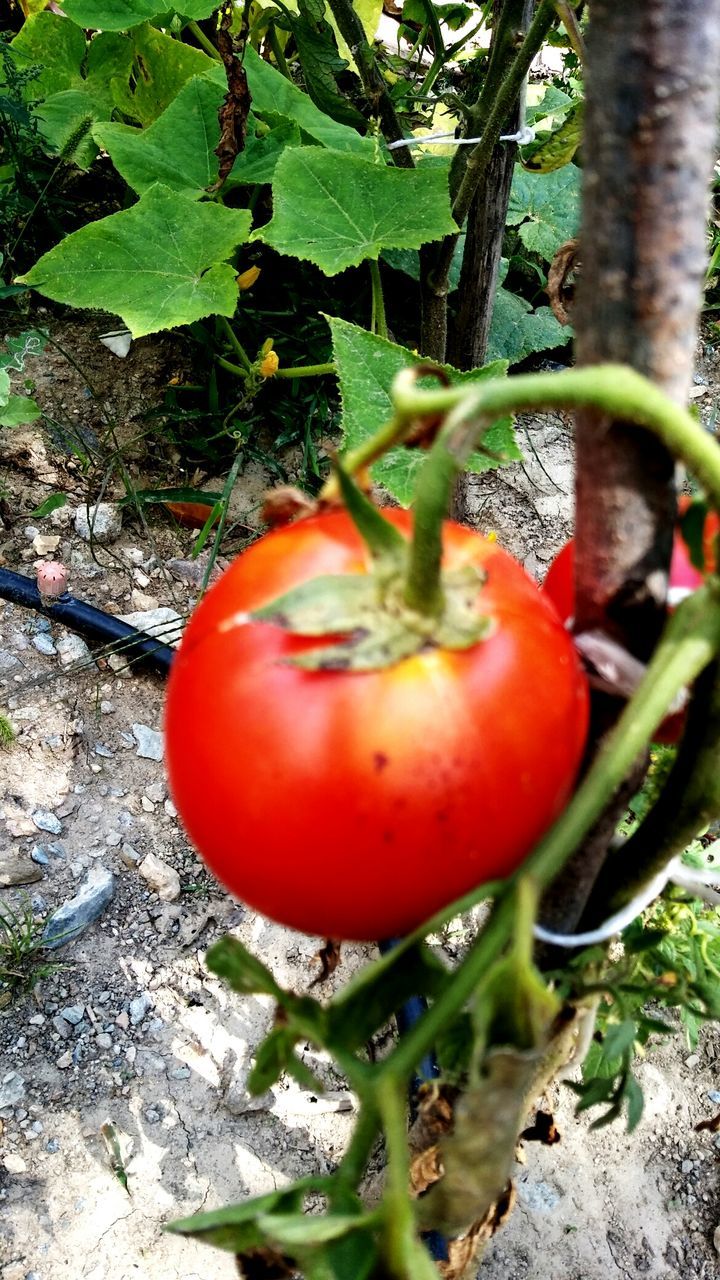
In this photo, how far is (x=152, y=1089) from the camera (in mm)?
1245

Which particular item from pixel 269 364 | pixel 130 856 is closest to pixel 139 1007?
pixel 130 856

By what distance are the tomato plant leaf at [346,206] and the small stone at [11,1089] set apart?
112 centimetres

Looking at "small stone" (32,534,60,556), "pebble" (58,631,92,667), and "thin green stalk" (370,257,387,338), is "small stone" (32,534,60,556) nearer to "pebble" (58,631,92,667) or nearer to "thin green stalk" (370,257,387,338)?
"pebble" (58,631,92,667)

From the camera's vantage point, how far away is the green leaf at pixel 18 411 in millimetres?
1691

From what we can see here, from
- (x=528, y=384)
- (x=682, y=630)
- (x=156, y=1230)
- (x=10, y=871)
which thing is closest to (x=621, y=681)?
(x=682, y=630)

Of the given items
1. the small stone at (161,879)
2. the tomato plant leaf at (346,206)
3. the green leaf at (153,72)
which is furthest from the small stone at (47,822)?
the green leaf at (153,72)

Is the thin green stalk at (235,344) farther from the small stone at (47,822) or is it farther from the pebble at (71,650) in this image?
the small stone at (47,822)

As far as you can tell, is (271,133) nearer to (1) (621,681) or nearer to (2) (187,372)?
(2) (187,372)

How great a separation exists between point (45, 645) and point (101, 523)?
257 millimetres

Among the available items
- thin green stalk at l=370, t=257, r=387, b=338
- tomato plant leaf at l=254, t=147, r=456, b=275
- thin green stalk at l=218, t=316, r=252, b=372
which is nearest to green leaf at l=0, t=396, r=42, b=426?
thin green stalk at l=218, t=316, r=252, b=372

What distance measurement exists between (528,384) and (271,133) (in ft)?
5.22

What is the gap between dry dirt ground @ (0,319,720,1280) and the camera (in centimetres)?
116

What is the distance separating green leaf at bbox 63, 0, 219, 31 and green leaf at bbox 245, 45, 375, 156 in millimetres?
148

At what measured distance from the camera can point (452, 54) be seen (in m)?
2.02
